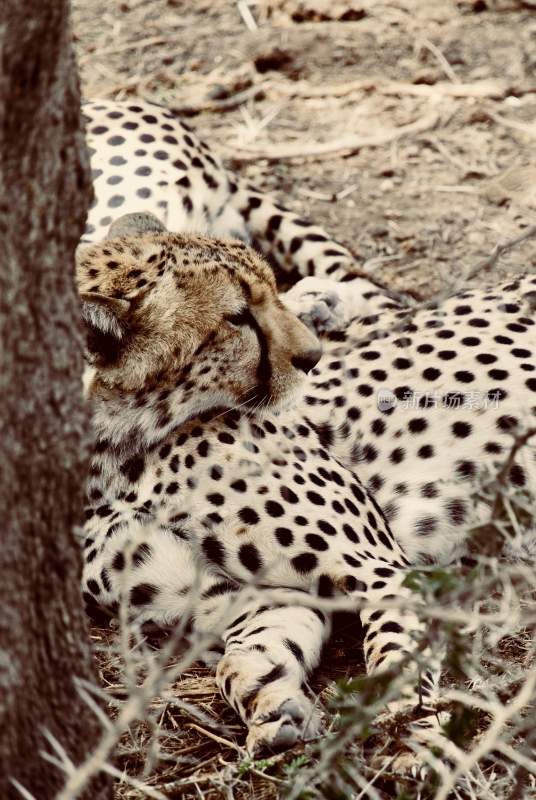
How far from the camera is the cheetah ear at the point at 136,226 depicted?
322cm

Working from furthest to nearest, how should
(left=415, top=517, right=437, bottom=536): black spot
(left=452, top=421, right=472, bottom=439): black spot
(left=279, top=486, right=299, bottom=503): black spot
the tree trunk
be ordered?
1. (left=452, top=421, right=472, bottom=439): black spot
2. (left=415, top=517, right=437, bottom=536): black spot
3. (left=279, top=486, right=299, bottom=503): black spot
4. the tree trunk

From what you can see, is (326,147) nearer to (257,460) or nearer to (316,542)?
(257,460)

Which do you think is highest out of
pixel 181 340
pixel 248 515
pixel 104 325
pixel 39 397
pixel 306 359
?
pixel 39 397

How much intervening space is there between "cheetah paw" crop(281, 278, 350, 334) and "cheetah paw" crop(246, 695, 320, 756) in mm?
1403

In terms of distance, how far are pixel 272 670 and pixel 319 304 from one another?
1401 mm

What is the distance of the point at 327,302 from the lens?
12.2ft

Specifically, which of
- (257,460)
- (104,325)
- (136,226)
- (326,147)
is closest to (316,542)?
(257,460)

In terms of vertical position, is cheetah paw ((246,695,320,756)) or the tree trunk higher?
the tree trunk

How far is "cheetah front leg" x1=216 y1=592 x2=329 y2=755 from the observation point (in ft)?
7.57

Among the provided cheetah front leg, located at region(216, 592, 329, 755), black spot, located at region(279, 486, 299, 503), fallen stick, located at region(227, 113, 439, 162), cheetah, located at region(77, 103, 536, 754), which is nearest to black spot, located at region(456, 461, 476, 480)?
cheetah, located at region(77, 103, 536, 754)

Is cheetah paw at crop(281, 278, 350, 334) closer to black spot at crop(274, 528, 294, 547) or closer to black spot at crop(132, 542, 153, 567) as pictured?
black spot at crop(274, 528, 294, 547)

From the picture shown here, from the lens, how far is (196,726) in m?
2.44

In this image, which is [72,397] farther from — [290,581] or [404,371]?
[404,371]

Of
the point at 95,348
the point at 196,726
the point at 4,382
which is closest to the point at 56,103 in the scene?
the point at 4,382
